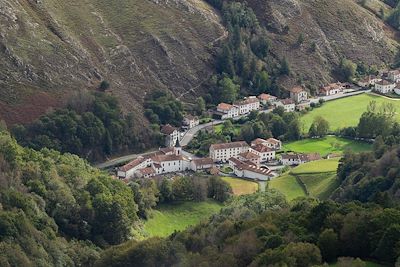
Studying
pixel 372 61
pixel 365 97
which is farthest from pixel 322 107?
pixel 372 61

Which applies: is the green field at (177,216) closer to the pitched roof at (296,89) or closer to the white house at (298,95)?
the white house at (298,95)

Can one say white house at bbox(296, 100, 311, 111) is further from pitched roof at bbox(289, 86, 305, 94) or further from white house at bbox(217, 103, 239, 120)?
white house at bbox(217, 103, 239, 120)

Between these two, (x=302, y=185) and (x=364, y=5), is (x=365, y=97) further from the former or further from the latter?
(x=302, y=185)

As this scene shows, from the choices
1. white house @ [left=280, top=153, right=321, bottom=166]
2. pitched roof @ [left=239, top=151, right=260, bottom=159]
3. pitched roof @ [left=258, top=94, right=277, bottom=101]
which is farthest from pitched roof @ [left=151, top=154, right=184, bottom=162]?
pitched roof @ [left=258, top=94, right=277, bottom=101]

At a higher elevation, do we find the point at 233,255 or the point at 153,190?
the point at 233,255

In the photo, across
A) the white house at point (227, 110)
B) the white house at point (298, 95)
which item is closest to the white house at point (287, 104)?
the white house at point (298, 95)

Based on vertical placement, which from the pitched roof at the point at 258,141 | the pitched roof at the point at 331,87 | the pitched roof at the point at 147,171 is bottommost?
the pitched roof at the point at 147,171
